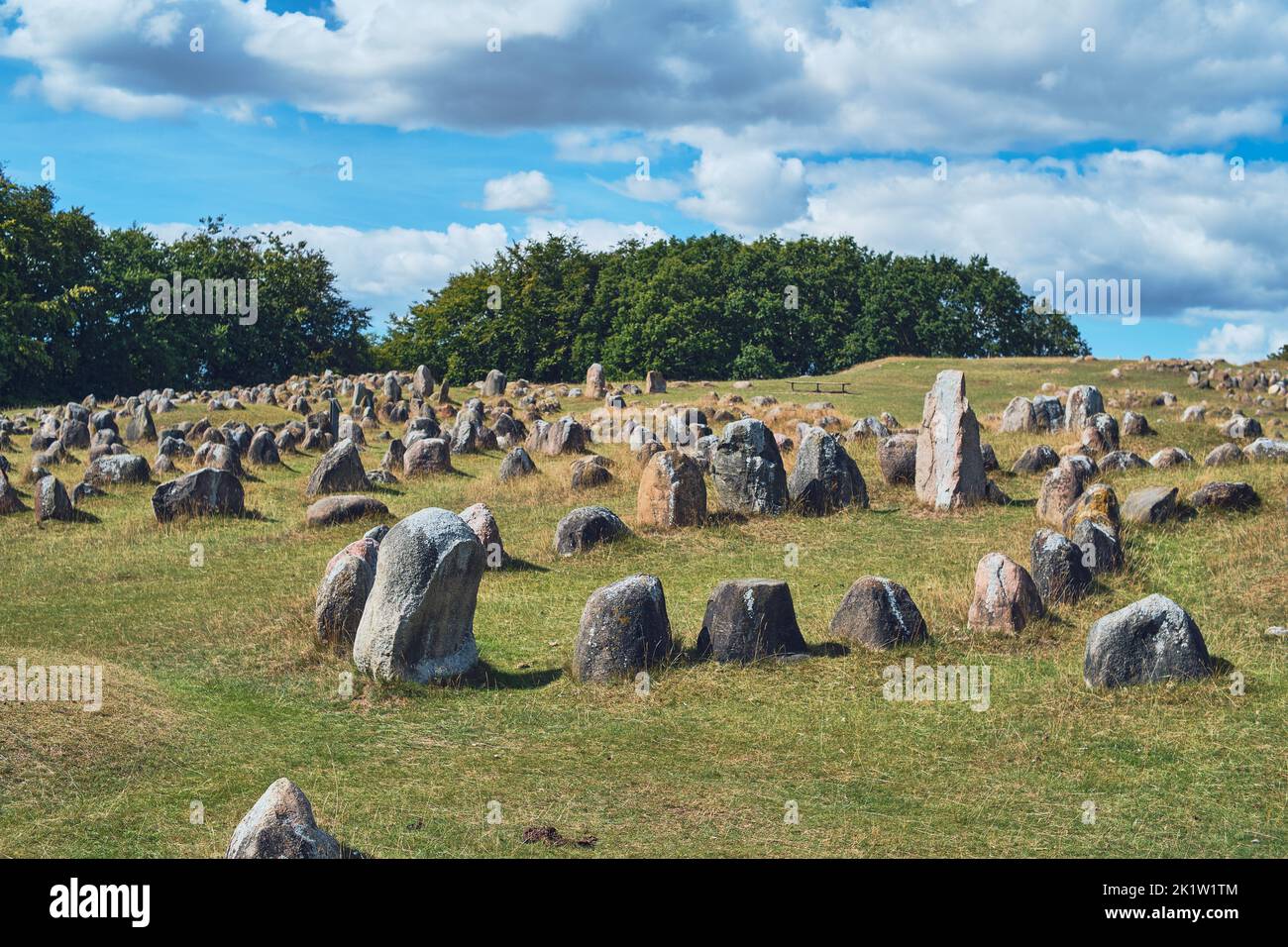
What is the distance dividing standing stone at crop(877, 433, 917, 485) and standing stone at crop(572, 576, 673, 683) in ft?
36.1

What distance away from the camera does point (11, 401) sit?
53656 millimetres

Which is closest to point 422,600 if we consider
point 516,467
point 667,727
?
point 667,727

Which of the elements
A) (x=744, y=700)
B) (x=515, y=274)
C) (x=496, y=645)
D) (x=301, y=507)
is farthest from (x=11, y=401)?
(x=744, y=700)

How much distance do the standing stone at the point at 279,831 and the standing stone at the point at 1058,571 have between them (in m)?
10.1

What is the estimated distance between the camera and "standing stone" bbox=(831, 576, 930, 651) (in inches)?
528

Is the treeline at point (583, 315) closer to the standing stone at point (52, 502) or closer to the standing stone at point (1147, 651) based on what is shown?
the standing stone at point (52, 502)

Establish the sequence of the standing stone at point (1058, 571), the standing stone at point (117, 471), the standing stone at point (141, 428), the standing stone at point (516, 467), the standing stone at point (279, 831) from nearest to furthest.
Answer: the standing stone at point (279, 831) → the standing stone at point (1058, 571) → the standing stone at point (516, 467) → the standing stone at point (117, 471) → the standing stone at point (141, 428)

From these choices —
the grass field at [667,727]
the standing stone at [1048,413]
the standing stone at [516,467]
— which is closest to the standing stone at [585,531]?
the grass field at [667,727]

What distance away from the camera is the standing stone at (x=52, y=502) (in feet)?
74.2

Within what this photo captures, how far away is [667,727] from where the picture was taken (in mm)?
11492

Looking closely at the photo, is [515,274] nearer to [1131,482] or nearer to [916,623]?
[1131,482]

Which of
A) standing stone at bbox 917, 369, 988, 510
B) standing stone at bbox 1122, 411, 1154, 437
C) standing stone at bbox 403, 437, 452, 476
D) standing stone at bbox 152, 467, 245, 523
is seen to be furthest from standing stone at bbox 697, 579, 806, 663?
standing stone at bbox 1122, 411, 1154, 437

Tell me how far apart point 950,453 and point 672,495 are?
494cm

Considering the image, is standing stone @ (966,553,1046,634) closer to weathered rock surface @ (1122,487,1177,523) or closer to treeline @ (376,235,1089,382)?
weathered rock surface @ (1122,487,1177,523)
